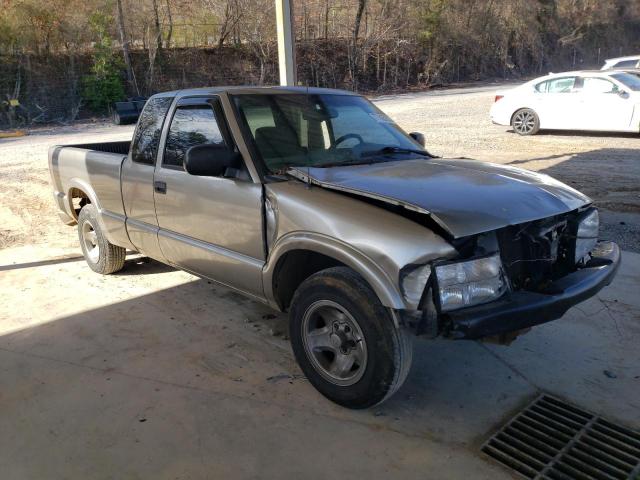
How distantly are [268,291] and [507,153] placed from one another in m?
9.10

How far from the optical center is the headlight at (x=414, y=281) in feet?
9.09

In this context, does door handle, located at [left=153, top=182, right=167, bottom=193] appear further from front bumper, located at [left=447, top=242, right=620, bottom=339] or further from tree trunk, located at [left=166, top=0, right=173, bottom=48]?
tree trunk, located at [left=166, top=0, right=173, bottom=48]

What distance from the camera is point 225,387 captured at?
358 centimetres

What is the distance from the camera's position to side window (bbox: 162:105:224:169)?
4070 mm

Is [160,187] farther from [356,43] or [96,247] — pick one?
[356,43]

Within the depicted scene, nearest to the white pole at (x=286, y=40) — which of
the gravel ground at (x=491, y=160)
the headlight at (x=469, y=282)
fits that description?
the gravel ground at (x=491, y=160)

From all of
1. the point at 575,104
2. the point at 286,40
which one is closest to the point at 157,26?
the point at 575,104

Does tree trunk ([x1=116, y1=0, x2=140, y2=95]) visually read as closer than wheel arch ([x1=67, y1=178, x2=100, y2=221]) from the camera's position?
No

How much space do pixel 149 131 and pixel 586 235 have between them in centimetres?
344

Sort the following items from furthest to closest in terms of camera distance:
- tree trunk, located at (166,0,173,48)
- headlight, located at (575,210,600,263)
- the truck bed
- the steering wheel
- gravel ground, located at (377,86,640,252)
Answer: tree trunk, located at (166,0,173,48) < gravel ground, located at (377,86,640,252) < the truck bed < the steering wheel < headlight, located at (575,210,600,263)

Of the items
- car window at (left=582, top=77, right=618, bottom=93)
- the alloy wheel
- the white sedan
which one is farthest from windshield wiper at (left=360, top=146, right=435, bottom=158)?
car window at (left=582, top=77, right=618, bottom=93)

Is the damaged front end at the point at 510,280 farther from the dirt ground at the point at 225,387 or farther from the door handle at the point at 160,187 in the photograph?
the door handle at the point at 160,187

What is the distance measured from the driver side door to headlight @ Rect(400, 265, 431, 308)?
1174mm

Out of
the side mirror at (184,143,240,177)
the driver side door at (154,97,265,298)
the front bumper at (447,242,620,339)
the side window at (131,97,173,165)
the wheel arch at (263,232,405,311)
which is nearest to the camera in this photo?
the front bumper at (447,242,620,339)
